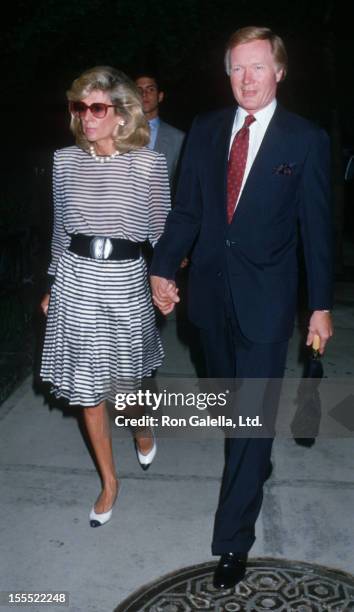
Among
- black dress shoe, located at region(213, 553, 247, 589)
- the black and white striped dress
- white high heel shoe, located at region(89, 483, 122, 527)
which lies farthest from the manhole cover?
the black and white striped dress

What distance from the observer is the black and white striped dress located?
3.84 metres

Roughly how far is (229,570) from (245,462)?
0.47 meters

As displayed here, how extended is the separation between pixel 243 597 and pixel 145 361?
4.34 ft

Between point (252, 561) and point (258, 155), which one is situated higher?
point (258, 155)

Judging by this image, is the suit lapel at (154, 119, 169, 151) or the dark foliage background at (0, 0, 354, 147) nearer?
the suit lapel at (154, 119, 169, 151)

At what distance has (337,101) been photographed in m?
10.1

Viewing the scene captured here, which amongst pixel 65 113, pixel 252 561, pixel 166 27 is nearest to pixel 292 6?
pixel 166 27

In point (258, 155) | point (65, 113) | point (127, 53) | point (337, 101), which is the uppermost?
point (258, 155)

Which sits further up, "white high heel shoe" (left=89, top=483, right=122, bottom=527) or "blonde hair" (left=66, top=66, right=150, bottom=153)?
"blonde hair" (left=66, top=66, right=150, bottom=153)

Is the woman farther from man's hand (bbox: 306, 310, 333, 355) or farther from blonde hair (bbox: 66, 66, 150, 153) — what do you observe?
man's hand (bbox: 306, 310, 333, 355)

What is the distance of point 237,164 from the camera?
11.7 feet

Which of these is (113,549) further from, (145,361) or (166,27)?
(166,27)

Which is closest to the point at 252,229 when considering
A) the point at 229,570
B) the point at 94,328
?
the point at 94,328

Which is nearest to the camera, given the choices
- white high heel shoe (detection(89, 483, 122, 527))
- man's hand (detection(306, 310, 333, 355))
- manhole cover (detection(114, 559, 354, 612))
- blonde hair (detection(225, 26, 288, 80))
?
manhole cover (detection(114, 559, 354, 612))
